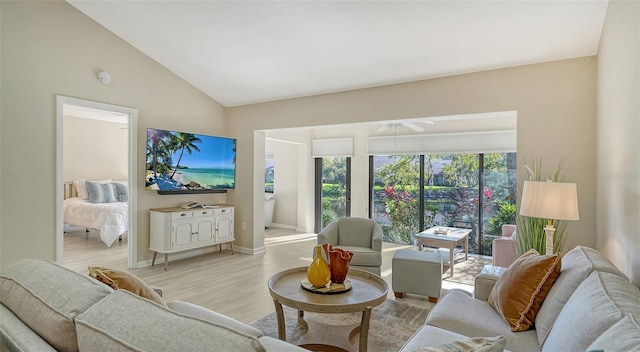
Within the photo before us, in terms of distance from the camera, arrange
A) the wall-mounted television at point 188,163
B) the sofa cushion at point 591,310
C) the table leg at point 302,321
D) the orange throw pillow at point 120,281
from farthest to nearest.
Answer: the wall-mounted television at point 188,163, the table leg at point 302,321, the orange throw pillow at point 120,281, the sofa cushion at point 591,310

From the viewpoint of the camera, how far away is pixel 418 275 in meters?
3.53

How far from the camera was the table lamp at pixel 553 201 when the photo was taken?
8.36ft

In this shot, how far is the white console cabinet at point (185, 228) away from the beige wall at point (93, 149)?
383 centimetres

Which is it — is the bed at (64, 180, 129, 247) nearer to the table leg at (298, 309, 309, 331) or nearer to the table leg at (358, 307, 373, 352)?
the table leg at (298, 309, 309, 331)

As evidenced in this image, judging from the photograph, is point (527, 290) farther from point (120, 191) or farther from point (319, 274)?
point (120, 191)

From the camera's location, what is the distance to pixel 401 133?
21.0 ft

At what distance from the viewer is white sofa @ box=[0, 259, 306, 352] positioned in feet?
2.81

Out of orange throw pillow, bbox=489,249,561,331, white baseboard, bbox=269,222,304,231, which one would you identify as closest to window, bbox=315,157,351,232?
white baseboard, bbox=269,222,304,231

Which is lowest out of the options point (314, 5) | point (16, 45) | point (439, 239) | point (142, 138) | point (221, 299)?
point (221, 299)

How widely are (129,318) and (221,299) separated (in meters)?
2.77

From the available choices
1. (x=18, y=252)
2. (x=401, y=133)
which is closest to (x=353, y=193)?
(x=401, y=133)

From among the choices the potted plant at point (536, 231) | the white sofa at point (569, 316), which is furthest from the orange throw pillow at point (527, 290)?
the potted plant at point (536, 231)

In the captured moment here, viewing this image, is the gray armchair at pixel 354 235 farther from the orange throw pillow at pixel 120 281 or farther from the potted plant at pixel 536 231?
the orange throw pillow at pixel 120 281

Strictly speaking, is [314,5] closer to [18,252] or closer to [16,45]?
[16,45]
